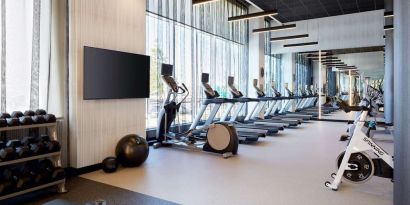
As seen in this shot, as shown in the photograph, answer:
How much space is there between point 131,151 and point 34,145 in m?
1.49

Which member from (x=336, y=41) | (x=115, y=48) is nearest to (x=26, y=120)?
(x=115, y=48)

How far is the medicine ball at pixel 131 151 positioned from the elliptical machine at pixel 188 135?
4.77 feet

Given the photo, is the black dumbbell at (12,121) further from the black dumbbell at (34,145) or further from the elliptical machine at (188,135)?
the elliptical machine at (188,135)

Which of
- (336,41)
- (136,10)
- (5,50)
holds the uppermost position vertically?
(336,41)

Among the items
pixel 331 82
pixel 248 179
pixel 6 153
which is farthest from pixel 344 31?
pixel 6 153

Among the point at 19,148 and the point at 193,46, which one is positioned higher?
the point at 193,46

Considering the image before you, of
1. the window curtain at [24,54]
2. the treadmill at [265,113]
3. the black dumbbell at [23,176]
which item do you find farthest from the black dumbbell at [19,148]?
the treadmill at [265,113]

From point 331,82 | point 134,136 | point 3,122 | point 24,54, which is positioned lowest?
point 134,136

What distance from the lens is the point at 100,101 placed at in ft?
15.1

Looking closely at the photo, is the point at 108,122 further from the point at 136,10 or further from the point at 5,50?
the point at 136,10

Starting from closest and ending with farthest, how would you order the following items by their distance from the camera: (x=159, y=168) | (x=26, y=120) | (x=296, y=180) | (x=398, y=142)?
1. (x=398, y=142)
2. (x=26, y=120)
3. (x=296, y=180)
4. (x=159, y=168)

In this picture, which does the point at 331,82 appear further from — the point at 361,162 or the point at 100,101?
the point at 100,101

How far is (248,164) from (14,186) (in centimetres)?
341

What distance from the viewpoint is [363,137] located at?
11.4ft
